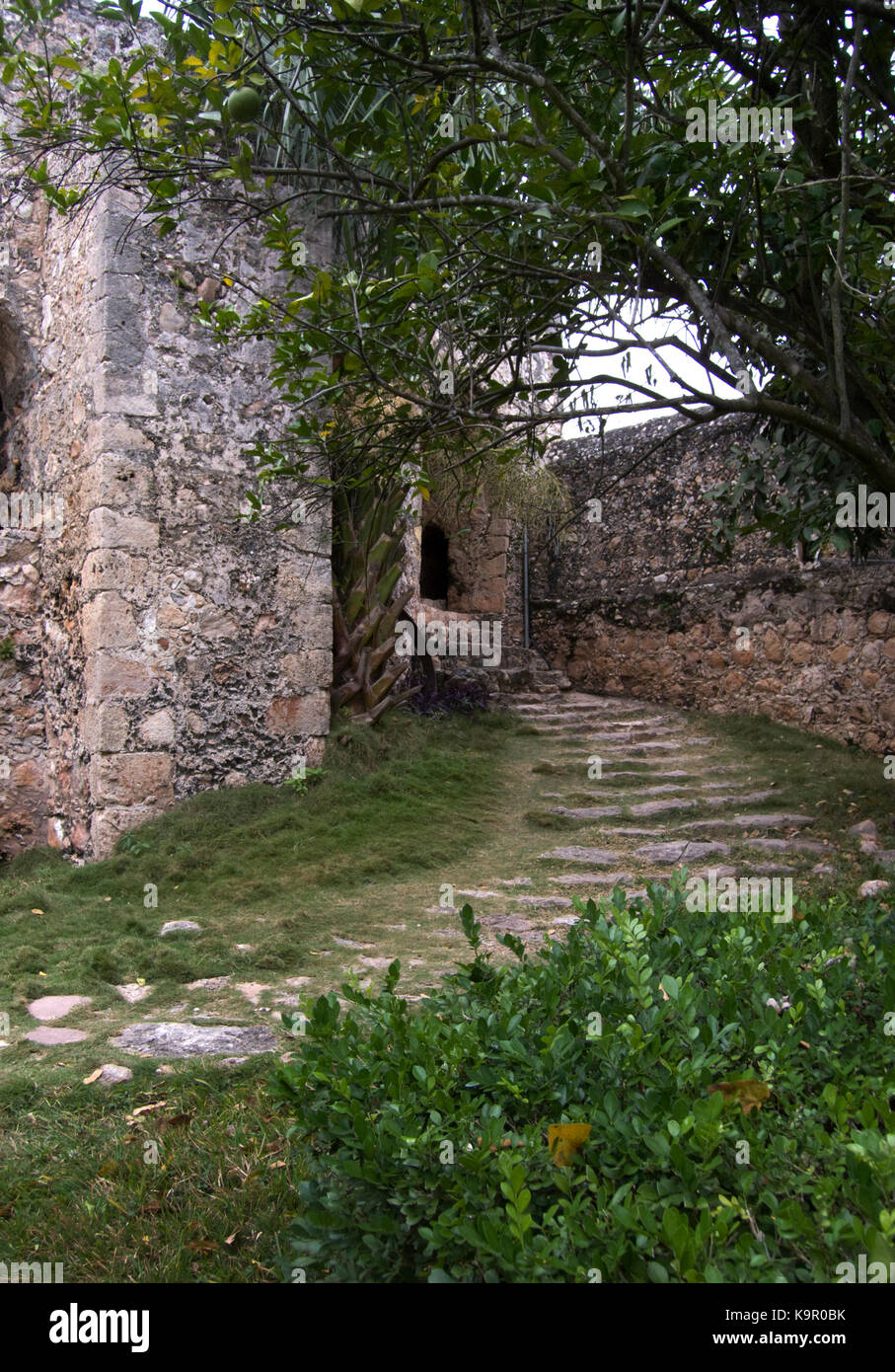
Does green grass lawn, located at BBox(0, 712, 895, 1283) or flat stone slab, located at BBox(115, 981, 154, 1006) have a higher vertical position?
green grass lawn, located at BBox(0, 712, 895, 1283)

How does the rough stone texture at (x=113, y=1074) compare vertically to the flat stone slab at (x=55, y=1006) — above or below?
above

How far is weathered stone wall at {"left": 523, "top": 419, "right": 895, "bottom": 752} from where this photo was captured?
7.61 metres

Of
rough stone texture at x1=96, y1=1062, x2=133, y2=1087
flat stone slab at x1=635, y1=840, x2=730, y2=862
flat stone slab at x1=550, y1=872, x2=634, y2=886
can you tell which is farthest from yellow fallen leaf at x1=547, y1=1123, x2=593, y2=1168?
flat stone slab at x1=635, y1=840, x2=730, y2=862

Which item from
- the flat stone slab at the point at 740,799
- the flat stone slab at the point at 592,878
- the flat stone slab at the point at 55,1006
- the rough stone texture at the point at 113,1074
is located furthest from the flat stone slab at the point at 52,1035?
the flat stone slab at the point at 740,799

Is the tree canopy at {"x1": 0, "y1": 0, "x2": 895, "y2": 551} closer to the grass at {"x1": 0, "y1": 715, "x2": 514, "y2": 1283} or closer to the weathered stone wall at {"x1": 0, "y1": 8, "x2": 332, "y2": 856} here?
the grass at {"x1": 0, "y1": 715, "x2": 514, "y2": 1283}

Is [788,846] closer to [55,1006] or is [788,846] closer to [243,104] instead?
[55,1006]

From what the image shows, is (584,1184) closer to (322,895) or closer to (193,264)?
(322,895)

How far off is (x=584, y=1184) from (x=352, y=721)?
5.62 metres

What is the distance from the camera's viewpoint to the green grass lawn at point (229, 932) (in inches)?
88.0

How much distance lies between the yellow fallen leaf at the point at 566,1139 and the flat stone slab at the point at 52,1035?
242 cm

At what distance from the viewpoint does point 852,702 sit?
7.62 m

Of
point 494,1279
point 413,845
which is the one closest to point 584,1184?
point 494,1279

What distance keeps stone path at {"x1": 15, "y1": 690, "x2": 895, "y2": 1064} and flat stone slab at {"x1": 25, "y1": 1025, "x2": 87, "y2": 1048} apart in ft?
0.03

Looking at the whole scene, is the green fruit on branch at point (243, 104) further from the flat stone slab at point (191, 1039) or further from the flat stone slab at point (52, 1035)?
the flat stone slab at point (52, 1035)
